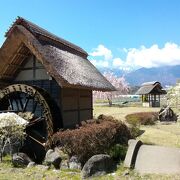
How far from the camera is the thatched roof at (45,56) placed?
1456cm

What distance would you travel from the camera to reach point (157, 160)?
34.1ft

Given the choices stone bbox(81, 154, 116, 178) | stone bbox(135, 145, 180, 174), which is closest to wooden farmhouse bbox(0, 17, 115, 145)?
stone bbox(81, 154, 116, 178)

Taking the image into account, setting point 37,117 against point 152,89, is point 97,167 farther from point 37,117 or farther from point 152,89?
point 152,89

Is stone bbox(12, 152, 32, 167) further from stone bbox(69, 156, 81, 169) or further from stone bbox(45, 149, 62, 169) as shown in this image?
stone bbox(69, 156, 81, 169)

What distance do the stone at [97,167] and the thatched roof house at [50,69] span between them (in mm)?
4538

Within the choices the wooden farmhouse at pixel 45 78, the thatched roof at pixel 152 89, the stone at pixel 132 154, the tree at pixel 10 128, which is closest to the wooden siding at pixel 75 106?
the wooden farmhouse at pixel 45 78

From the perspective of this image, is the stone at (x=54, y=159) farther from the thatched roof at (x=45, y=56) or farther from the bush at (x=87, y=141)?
the thatched roof at (x=45, y=56)

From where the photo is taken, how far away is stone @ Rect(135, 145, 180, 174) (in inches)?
386

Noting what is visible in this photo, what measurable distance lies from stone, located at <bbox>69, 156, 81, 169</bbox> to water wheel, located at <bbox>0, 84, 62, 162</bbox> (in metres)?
2.23

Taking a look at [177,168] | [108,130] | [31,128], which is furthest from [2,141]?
[177,168]

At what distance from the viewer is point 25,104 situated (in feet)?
54.3

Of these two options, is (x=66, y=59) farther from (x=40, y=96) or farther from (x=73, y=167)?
(x=73, y=167)

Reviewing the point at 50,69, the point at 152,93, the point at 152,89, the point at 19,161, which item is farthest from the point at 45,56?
the point at 152,93

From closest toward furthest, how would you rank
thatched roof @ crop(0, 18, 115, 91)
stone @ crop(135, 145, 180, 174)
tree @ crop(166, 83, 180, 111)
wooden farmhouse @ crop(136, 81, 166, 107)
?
tree @ crop(166, 83, 180, 111)
stone @ crop(135, 145, 180, 174)
thatched roof @ crop(0, 18, 115, 91)
wooden farmhouse @ crop(136, 81, 166, 107)
